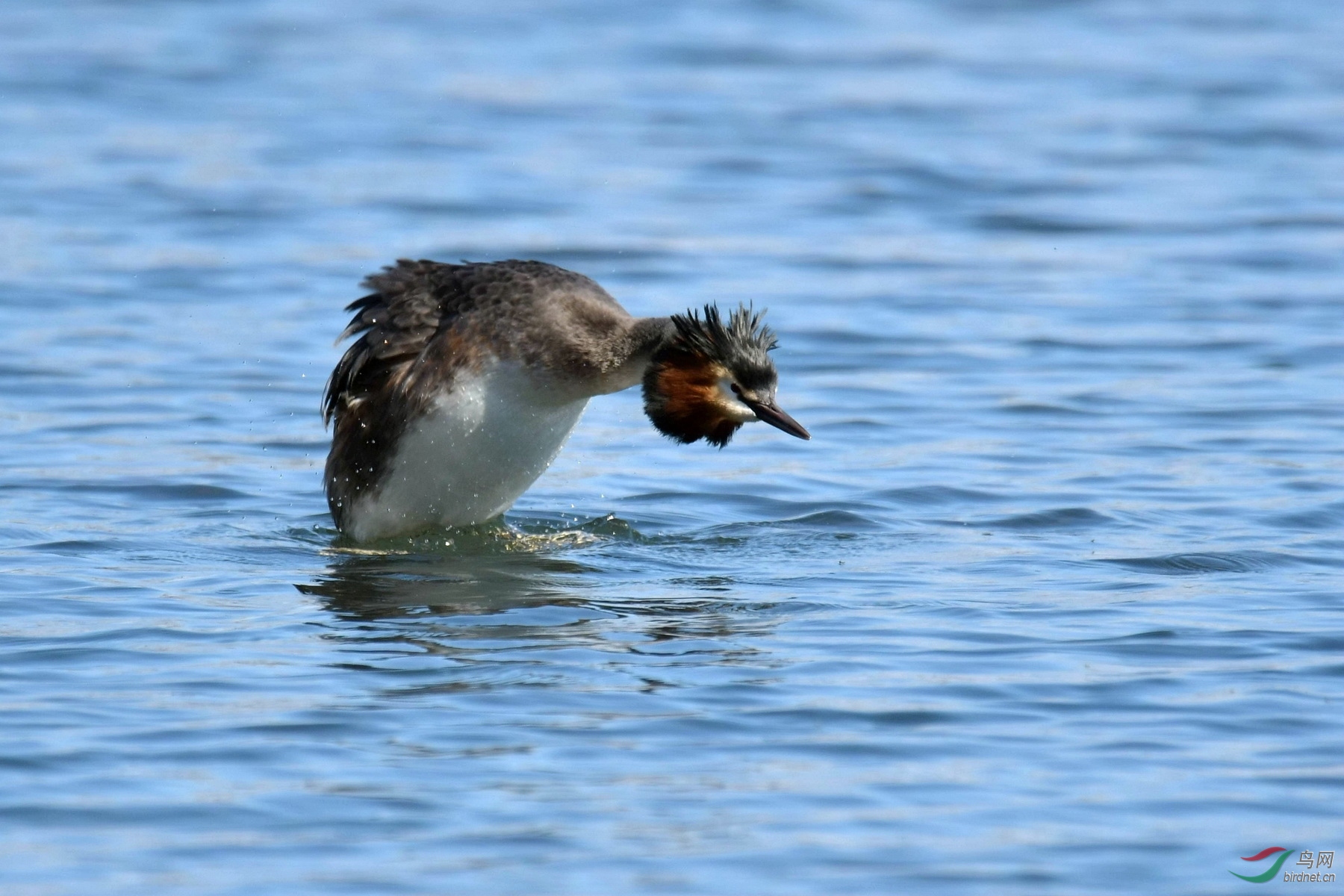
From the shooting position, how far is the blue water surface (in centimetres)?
703

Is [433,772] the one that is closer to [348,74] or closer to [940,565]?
[940,565]

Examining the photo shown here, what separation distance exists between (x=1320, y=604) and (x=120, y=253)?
1145 cm

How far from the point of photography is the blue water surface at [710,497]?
703 centimetres

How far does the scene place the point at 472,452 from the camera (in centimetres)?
1042

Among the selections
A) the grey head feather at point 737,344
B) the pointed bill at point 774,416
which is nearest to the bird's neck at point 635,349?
the grey head feather at point 737,344

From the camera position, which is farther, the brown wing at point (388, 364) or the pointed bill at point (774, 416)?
the brown wing at point (388, 364)

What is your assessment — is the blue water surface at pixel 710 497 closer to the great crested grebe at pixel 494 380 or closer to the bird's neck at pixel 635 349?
the great crested grebe at pixel 494 380

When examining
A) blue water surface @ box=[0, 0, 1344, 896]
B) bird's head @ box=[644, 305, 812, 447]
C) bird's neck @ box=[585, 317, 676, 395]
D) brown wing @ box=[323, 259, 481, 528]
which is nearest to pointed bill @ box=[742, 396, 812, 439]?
bird's head @ box=[644, 305, 812, 447]

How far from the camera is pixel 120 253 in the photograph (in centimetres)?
1798

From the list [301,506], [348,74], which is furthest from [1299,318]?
[348,74]

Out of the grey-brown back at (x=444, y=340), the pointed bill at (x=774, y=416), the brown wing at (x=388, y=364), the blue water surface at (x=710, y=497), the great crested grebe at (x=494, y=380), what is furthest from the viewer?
the brown wing at (x=388, y=364)

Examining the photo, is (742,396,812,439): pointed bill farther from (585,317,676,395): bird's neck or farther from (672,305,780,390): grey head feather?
(585,317,676,395): bird's neck

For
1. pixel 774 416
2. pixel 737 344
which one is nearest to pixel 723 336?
pixel 737 344

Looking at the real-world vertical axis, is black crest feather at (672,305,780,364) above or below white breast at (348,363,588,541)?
above
